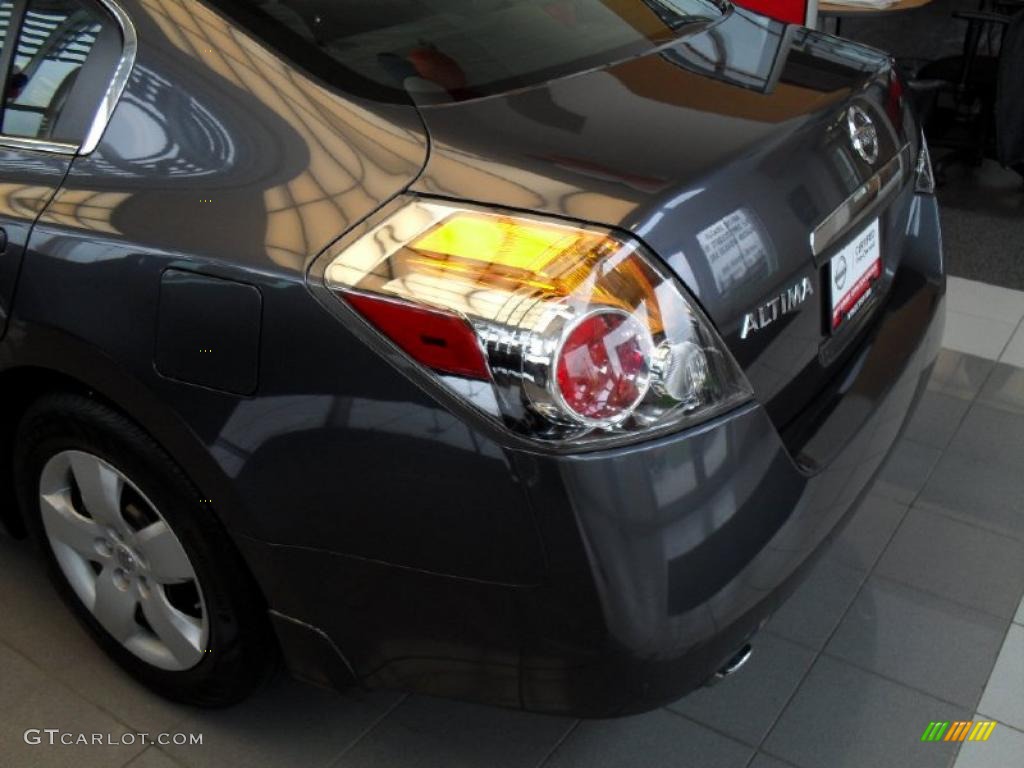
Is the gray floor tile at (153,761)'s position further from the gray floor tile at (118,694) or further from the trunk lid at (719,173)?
the trunk lid at (719,173)

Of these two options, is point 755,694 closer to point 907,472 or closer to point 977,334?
point 907,472

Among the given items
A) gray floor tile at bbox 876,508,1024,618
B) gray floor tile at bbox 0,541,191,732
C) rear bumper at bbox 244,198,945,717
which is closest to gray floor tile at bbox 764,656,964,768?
gray floor tile at bbox 876,508,1024,618

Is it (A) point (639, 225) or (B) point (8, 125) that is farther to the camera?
(B) point (8, 125)

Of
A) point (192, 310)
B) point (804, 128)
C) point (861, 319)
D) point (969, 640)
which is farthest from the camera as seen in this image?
point (969, 640)

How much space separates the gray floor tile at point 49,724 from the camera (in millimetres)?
1896

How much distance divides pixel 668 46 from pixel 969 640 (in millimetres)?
1192

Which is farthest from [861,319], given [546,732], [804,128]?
[546,732]

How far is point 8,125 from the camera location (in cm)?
179

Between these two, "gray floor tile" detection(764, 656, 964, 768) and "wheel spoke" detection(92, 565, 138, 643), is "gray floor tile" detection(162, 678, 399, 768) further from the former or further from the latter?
"gray floor tile" detection(764, 656, 964, 768)

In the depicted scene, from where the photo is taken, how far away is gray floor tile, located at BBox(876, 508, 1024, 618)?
7.47 ft

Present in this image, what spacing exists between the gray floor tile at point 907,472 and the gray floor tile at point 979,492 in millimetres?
20

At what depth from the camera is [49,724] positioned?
77.4 inches

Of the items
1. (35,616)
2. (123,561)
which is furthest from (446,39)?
(35,616)

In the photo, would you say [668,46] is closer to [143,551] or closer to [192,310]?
[192,310]
